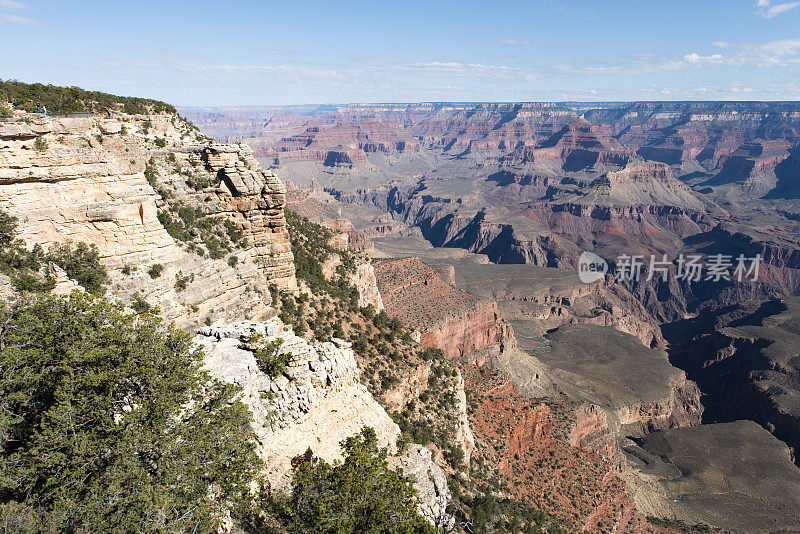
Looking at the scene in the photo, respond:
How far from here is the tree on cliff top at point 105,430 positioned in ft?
34.2

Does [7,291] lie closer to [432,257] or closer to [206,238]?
[206,238]

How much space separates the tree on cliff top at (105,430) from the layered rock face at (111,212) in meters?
5.14

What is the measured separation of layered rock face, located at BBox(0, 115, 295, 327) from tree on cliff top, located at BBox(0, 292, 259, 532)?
16.9ft

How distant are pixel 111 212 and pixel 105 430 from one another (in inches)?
412

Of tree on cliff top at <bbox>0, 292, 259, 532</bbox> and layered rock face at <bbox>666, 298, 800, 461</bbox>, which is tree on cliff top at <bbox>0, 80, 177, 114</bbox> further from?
layered rock face at <bbox>666, 298, 800, 461</bbox>

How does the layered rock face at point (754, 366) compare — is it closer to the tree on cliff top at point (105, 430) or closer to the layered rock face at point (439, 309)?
the layered rock face at point (439, 309)

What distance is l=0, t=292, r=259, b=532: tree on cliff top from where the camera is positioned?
34.2 ft

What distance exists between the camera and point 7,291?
14.5m

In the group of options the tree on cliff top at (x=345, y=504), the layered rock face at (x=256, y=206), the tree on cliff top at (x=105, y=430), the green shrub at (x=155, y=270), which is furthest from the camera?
the layered rock face at (x=256, y=206)

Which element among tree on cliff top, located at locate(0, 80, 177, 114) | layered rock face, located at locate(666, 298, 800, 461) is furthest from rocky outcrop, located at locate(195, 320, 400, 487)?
layered rock face, located at locate(666, 298, 800, 461)

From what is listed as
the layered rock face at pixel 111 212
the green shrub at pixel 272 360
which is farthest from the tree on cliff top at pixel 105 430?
the layered rock face at pixel 111 212

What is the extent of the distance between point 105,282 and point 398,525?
14.6 meters

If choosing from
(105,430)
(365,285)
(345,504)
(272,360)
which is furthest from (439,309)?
(105,430)

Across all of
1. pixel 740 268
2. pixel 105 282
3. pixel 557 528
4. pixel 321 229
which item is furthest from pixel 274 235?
pixel 740 268
